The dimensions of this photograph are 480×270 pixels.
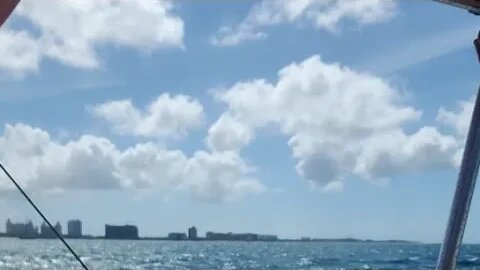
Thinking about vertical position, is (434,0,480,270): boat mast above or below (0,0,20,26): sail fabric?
below

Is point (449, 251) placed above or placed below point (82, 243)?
below

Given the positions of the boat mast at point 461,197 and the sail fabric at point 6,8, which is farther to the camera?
the boat mast at point 461,197

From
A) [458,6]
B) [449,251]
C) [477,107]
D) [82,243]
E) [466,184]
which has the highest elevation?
[82,243]

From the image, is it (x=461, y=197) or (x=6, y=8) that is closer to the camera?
(x=6, y=8)

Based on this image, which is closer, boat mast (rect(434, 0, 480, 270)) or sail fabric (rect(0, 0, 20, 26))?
sail fabric (rect(0, 0, 20, 26))

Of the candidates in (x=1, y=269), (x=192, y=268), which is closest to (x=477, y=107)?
(x=1, y=269)

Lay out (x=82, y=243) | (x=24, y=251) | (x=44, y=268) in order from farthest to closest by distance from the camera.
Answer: (x=82, y=243)
(x=24, y=251)
(x=44, y=268)

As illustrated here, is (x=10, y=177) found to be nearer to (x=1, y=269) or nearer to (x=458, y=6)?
(x=458, y=6)

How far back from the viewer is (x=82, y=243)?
77938mm

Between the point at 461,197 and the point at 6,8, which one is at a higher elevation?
the point at 6,8

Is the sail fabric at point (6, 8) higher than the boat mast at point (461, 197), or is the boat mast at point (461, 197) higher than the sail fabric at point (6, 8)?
the sail fabric at point (6, 8)

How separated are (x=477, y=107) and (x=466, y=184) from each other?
0.33 meters

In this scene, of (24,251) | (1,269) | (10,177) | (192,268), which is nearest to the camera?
(10,177)

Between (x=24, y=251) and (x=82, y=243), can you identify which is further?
(x=82, y=243)
